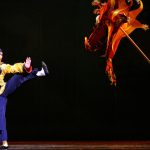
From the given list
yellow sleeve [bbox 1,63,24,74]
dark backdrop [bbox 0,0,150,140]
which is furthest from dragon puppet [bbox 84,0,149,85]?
yellow sleeve [bbox 1,63,24,74]

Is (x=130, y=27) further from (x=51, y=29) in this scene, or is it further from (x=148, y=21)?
(x=51, y=29)

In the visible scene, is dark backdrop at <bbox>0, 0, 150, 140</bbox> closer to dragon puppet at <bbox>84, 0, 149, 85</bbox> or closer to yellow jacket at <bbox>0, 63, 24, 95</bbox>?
dragon puppet at <bbox>84, 0, 149, 85</bbox>

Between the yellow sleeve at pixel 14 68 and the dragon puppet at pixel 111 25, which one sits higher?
the dragon puppet at pixel 111 25

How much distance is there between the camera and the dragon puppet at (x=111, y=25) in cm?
543

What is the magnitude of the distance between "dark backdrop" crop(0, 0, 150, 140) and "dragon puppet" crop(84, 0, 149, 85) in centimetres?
8

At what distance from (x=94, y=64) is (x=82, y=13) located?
702 mm

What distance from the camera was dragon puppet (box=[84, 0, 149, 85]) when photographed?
543 cm

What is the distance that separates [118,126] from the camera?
17.8ft

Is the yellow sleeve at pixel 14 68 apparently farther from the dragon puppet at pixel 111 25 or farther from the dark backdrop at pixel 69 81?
the dragon puppet at pixel 111 25

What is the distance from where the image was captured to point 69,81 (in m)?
5.38

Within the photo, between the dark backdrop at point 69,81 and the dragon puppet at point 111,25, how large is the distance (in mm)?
78

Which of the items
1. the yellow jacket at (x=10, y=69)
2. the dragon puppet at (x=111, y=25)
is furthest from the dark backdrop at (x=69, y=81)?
the yellow jacket at (x=10, y=69)

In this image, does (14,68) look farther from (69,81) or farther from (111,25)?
(111,25)

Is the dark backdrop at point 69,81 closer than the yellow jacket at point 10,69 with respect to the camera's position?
No
